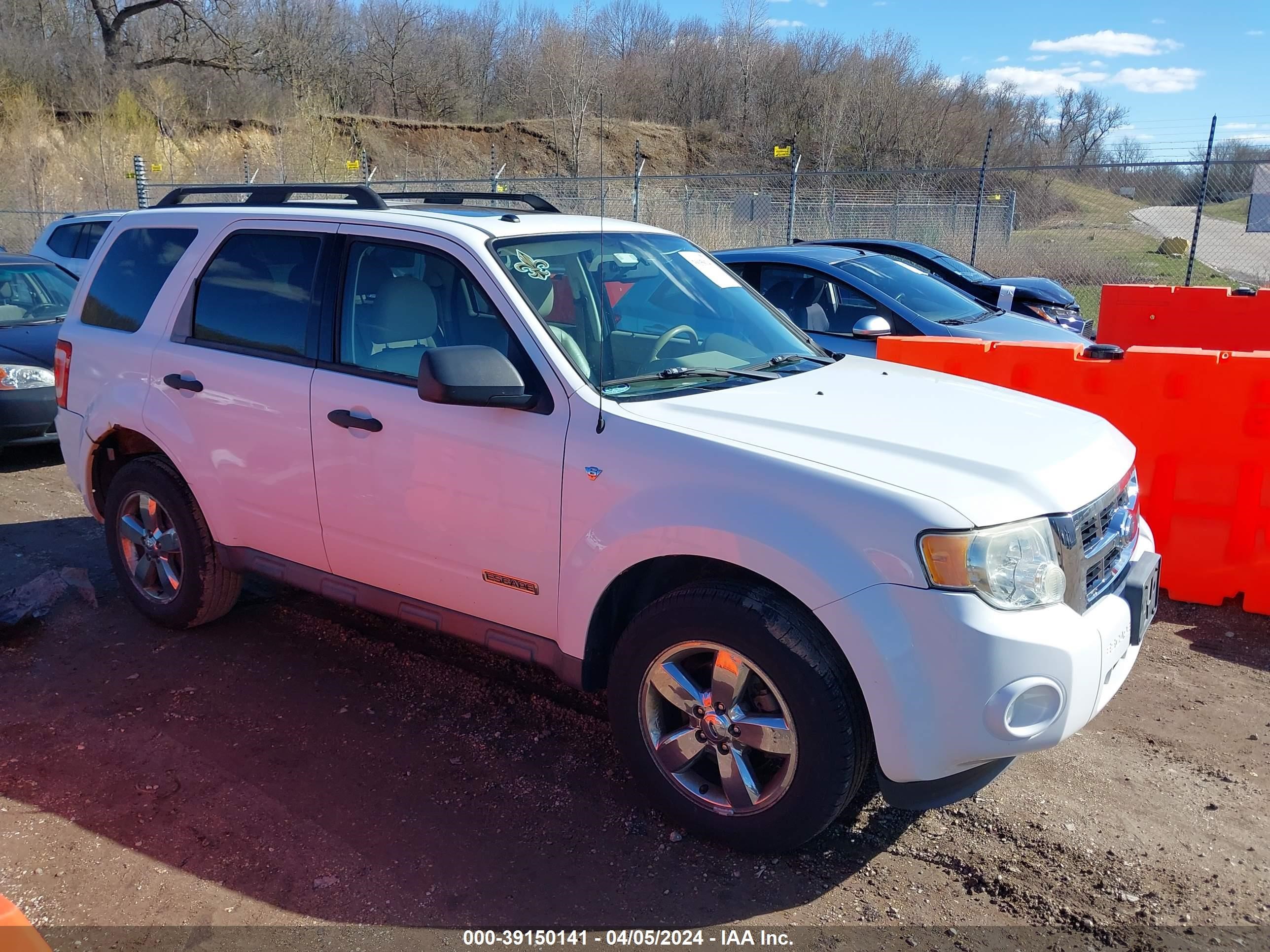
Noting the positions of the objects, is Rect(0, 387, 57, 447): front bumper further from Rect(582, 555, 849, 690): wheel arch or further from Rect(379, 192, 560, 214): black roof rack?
Rect(582, 555, 849, 690): wheel arch

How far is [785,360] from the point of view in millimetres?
3936

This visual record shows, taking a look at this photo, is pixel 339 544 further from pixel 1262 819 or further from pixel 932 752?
pixel 1262 819

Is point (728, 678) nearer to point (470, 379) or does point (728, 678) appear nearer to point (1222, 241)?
point (470, 379)

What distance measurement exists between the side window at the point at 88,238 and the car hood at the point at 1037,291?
10.4 meters

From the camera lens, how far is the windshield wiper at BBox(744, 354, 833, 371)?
3793 millimetres

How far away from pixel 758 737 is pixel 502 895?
2.92 ft

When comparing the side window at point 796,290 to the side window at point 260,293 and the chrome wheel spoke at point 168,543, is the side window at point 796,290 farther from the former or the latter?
the chrome wheel spoke at point 168,543

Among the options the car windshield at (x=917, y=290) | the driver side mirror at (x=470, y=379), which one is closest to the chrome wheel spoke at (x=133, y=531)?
the driver side mirror at (x=470, y=379)

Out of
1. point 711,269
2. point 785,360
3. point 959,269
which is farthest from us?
point 959,269

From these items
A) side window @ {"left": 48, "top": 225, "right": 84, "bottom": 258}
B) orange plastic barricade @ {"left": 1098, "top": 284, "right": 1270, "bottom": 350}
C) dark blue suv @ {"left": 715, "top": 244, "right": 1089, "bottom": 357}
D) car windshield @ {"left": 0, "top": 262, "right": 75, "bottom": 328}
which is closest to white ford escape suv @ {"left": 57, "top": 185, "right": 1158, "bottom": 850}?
dark blue suv @ {"left": 715, "top": 244, "right": 1089, "bottom": 357}

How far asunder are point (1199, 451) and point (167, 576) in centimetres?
516

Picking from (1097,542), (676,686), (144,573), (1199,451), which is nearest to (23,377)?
(144,573)

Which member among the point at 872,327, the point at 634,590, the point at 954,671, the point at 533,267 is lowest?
the point at 634,590

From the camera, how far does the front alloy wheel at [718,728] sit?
2936 mm
